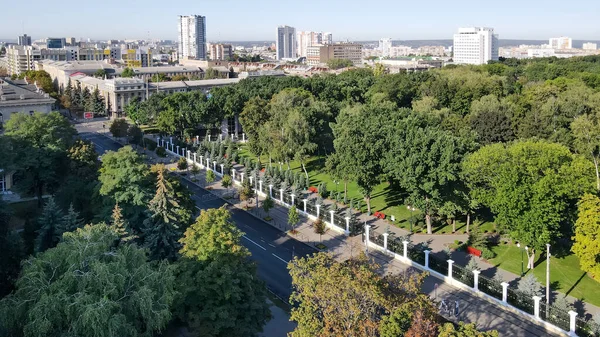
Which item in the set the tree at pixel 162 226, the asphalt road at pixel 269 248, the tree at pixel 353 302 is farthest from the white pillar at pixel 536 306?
the tree at pixel 162 226

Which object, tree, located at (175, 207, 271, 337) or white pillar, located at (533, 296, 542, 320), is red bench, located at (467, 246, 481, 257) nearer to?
white pillar, located at (533, 296, 542, 320)

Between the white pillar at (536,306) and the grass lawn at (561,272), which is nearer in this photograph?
the white pillar at (536,306)

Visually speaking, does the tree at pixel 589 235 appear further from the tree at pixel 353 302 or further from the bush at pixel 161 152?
the bush at pixel 161 152

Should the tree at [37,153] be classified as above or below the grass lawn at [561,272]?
above

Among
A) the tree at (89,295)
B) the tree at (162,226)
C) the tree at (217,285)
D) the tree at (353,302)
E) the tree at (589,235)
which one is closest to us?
the tree at (353,302)

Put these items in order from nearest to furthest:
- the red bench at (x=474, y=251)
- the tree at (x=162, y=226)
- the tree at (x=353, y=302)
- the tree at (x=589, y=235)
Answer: the tree at (x=353, y=302) < the tree at (x=589, y=235) < the tree at (x=162, y=226) < the red bench at (x=474, y=251)

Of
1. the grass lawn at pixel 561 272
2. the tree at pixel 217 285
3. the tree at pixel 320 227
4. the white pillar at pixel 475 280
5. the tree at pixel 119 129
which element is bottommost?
the grass lawn at pixel 561 272

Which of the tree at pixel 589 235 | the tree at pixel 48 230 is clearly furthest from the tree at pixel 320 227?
the tree at pixel 48 230
